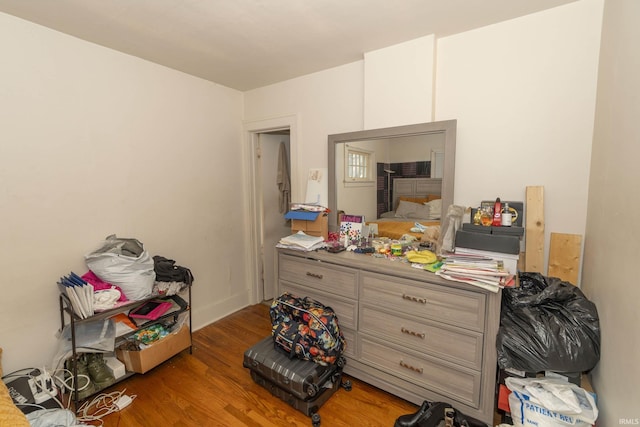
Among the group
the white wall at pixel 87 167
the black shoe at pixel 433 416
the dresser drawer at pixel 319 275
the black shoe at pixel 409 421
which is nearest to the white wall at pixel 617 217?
the black shoe at pixel 433 416

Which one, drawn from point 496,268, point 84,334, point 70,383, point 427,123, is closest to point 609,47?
point 427,123

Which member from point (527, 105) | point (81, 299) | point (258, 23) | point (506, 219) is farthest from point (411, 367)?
point (258, 23)

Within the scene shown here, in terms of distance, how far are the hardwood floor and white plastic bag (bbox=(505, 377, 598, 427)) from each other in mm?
677

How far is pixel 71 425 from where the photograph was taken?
1358 mm

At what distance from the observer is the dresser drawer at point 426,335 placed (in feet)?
5.14

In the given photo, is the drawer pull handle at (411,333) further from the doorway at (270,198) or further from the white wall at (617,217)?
the doorway at (270,198)

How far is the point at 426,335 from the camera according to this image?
5.58ft

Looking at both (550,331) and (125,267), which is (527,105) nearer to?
(550,331)

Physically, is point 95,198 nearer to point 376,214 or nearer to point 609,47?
point 376,214

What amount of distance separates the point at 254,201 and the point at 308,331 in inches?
69.0

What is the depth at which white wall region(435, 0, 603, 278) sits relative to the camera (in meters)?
1.64

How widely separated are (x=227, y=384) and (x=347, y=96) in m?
2.43

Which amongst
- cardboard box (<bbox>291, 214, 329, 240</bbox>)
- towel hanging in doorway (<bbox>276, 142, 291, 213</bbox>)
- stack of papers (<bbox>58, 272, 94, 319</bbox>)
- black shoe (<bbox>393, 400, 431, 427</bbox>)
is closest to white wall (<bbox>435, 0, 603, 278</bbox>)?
→ cardboard box (<bbox>291, 214, 329, 240</bbox>)

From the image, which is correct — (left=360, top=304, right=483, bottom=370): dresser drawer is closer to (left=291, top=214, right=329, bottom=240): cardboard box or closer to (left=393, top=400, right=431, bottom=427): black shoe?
(left=393, top=400, right=431, bottom=427): black shoe
